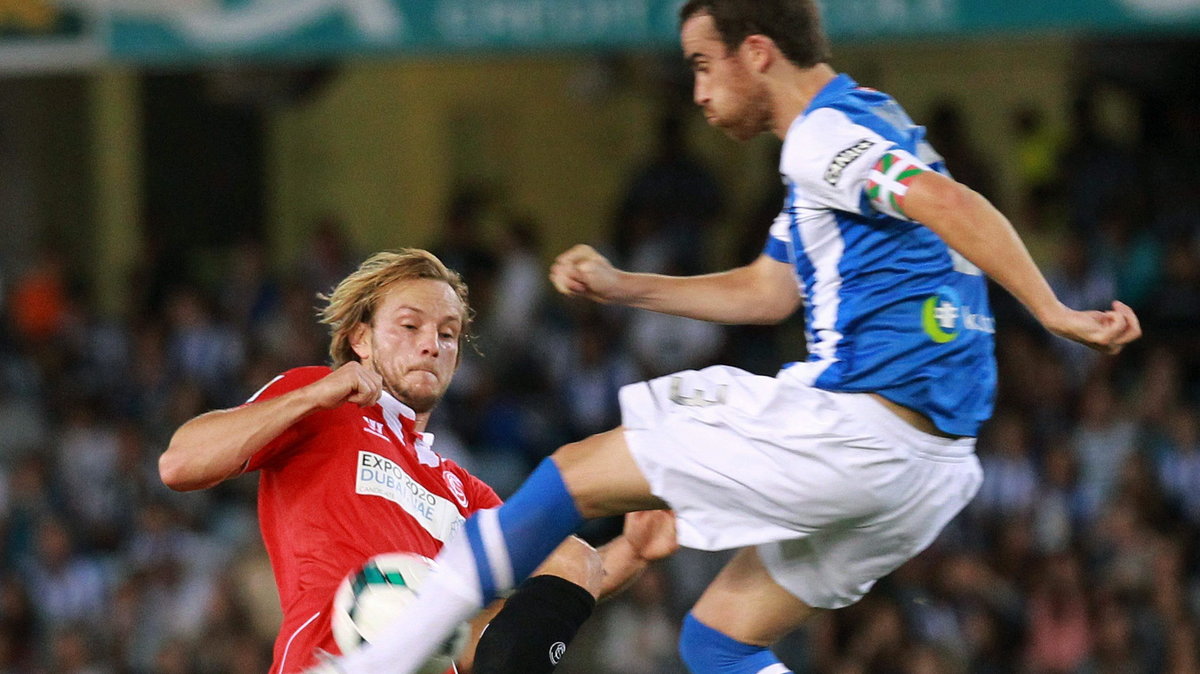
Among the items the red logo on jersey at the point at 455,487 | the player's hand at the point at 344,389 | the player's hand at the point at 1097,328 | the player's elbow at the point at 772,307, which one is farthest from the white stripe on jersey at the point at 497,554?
the player's hand at the point at 1097,328

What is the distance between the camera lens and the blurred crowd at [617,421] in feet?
26.8

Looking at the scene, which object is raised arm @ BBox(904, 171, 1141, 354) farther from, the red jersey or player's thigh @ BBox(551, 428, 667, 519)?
the red jersey

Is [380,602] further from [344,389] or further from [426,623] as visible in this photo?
[344,389]

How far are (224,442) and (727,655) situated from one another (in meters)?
1.18

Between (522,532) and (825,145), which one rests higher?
(825,145)

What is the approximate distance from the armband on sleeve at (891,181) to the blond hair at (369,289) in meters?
1.17

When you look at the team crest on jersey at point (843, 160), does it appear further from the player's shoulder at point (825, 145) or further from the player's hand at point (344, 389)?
the player's hand at point (344, 389)

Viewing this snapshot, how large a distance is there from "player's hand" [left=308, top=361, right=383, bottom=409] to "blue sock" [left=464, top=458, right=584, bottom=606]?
41 cm

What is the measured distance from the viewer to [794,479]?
3270mm

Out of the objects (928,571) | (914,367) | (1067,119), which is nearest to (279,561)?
(914,367)

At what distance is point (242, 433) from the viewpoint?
3.54 m

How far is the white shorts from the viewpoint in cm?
328

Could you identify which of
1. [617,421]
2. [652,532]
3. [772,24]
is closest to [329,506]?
[652,532]

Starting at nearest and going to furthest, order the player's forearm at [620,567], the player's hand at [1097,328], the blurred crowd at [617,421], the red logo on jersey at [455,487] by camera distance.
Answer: the player's hand at [1097,328] → the player's forearm at [620,567] → the red logo on jersey at [455,487] → the blurred crowd at [617,421]
